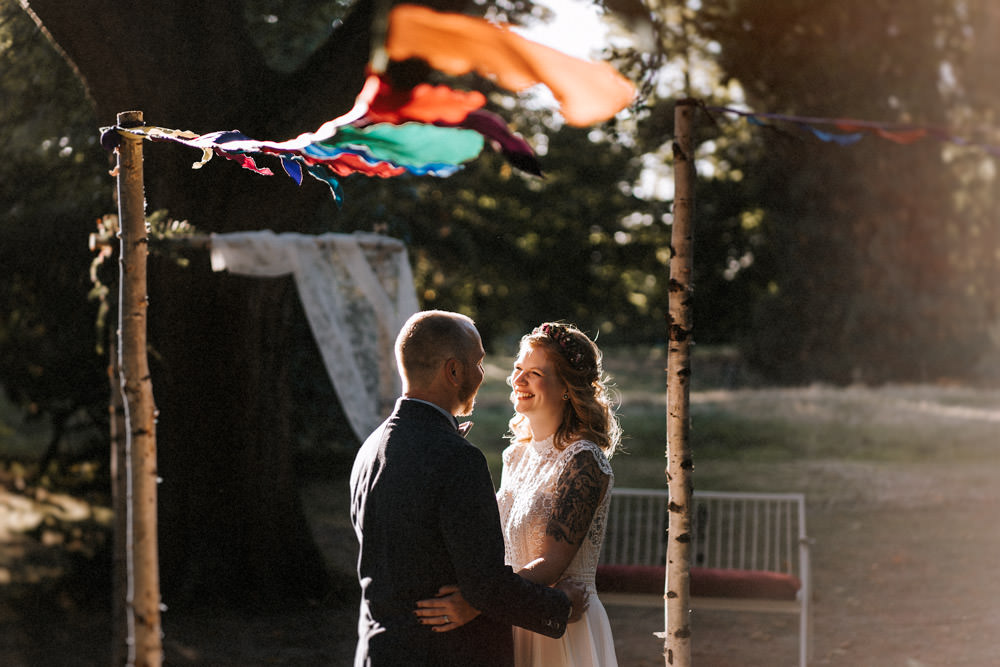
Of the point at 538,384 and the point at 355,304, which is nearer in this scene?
the point at 538,384

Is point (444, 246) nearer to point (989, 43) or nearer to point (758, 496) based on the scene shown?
point (758, 496)

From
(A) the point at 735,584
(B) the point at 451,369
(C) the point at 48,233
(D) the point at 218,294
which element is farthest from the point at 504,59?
(C) the point at 48,233

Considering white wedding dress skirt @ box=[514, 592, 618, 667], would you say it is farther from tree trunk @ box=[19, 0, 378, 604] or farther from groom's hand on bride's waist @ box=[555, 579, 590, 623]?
tree trunk @ box=[19, 0, 378, 604]

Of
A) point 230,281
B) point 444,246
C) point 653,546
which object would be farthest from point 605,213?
point 230,281

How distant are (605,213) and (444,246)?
12.6 m

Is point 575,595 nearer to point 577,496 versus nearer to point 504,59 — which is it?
point 577,496

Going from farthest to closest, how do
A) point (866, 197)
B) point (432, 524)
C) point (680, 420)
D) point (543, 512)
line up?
point (866, 197) → point (680, 420) → point (543, 512) → point (432, 524)

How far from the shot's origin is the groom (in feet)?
8.58

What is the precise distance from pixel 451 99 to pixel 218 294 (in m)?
5.99

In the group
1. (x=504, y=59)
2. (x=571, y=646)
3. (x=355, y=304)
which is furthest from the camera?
(x=355, y=304)

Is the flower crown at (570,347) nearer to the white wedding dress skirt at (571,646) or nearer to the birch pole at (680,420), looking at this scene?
the birch pole at (680,420)

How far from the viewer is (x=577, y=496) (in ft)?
10.2

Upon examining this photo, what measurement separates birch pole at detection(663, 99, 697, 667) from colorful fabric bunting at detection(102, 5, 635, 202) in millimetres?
1166

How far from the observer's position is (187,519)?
26.7ft
